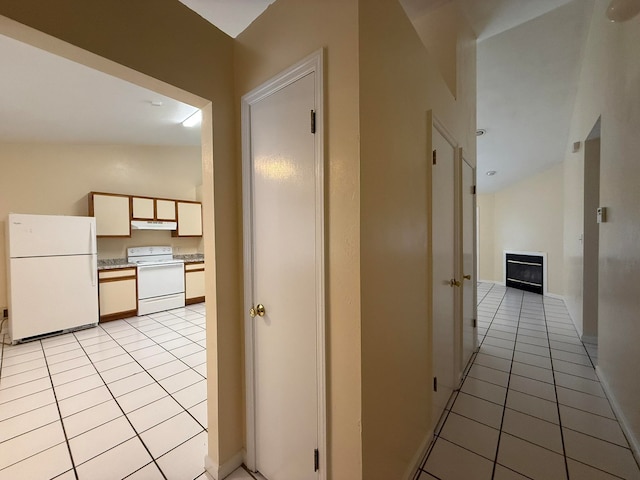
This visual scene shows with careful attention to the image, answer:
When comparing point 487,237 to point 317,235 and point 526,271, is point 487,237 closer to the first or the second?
point 526,271

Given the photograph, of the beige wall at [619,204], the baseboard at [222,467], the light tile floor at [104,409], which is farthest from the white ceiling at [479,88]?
the baseboard at [222,467]

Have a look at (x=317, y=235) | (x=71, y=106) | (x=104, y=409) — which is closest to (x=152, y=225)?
(x=71, y=106)

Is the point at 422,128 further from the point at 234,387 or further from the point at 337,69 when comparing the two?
the point at 234,387

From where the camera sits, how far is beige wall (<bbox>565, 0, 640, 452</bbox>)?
168cm

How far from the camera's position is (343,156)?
107 centimetres

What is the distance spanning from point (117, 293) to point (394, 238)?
4.87 m

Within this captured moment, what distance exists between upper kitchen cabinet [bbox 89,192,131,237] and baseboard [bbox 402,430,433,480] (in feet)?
16.9

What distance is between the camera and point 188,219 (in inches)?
218

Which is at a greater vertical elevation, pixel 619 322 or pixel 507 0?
pixel 507 0

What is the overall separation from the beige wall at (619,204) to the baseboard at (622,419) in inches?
0.5

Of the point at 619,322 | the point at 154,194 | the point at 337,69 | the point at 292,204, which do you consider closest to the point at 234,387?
the point at 292,204

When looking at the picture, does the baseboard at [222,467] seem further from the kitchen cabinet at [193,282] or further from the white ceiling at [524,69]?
the kitchen cabinet at [193,282]

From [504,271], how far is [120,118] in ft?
28.7

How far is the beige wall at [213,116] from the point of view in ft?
3.69
